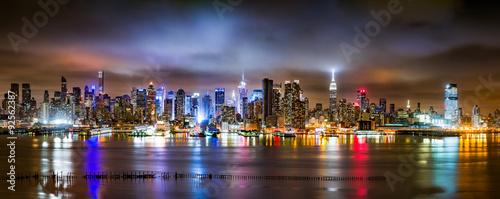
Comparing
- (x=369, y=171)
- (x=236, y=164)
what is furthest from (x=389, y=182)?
(x=236, y=164)

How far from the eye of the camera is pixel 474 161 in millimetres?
81938

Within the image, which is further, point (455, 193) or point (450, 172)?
point (450, 172)

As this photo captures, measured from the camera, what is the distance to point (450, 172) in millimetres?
65375

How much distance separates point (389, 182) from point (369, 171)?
440 inches

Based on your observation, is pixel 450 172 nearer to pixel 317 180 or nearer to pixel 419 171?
pixel 419 171

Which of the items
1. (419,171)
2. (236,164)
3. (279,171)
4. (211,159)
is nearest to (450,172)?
(419,171)

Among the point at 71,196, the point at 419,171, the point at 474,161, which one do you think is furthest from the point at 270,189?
the point at 474,161

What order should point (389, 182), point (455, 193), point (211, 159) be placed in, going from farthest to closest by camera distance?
point (211, 159) → point (389, 182) → point (455, 193)

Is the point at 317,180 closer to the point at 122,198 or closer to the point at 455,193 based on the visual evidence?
the point at 455,193

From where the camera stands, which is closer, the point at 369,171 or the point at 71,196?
the point at 71,196

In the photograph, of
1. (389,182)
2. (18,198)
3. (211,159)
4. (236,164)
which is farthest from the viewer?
(211,159)

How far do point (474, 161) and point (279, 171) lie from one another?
33.3m

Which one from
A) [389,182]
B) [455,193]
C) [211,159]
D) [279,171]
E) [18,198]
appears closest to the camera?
[18,198]

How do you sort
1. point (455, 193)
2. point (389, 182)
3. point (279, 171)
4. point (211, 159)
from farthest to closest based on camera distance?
point (211, 159) → point (279, 171) → point (389, 182) → point (455, 193)
